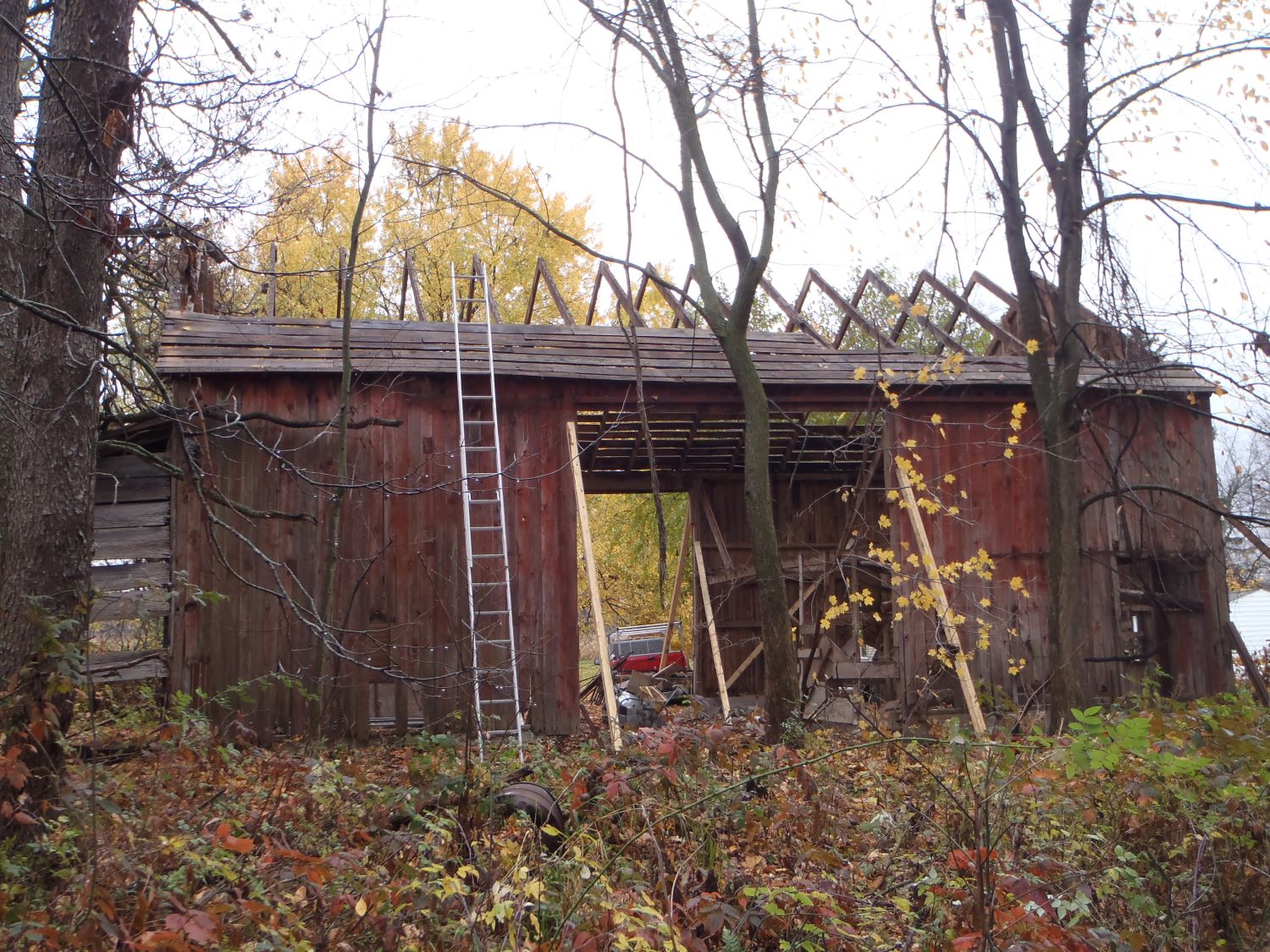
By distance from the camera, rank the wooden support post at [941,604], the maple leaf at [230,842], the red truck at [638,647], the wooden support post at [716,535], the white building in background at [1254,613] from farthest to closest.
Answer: the white building in background at [1254,613]
the red truck at [638,647]
the wooden support post at [716,535]
the wooden support post at [941,604]
the maple leaf at [230,842]

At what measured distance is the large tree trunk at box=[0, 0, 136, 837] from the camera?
18.7 feet

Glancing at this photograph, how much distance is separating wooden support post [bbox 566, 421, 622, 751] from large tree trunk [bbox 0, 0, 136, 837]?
14.0 ft

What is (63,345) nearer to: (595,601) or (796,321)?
(595,601)

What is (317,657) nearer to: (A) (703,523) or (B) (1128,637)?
(A) (703,523)

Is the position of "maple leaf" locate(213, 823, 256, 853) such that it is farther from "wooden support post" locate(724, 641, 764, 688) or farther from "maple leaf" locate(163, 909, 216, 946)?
"wooden support post" locate(724, 641, 764, 688)

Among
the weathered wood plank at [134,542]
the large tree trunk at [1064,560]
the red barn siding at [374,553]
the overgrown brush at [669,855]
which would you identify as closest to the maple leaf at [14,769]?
the overgrown brush at [669,855]

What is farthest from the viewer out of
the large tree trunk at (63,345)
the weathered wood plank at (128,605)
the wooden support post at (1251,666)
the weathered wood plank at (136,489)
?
the wooden support post at (1251,666)

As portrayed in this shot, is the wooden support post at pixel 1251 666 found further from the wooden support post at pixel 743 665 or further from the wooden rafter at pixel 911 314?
the wooden support post at pixel 743 665

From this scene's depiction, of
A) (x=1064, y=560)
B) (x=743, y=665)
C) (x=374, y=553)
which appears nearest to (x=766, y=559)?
(x=1064, y=560)

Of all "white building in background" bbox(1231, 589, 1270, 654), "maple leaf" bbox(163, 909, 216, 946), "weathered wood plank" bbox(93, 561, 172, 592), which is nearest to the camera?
"maple leaf" bbox(163, 909, 216, 946)

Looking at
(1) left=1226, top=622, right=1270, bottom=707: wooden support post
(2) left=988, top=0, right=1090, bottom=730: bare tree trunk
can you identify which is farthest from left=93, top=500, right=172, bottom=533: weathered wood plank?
(1) left=1226, top=622, right=1270, bottom=707: wooden support post

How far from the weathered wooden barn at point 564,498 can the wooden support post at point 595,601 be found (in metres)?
0.36

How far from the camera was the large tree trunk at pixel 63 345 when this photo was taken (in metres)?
5.70

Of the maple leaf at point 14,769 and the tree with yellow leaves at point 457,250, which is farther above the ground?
the tree with yellow leaves at point 457,250
